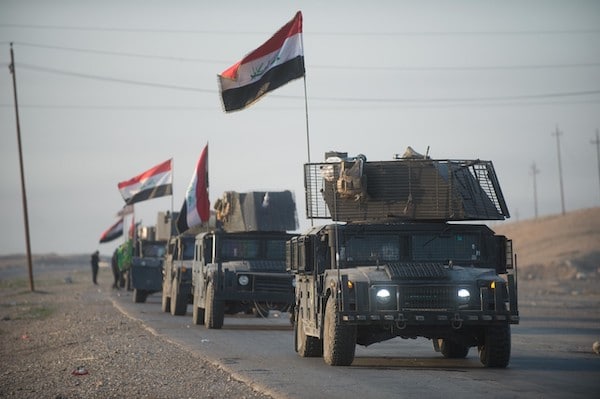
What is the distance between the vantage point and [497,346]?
15.0 metres

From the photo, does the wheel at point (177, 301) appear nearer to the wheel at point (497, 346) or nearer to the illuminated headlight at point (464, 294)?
the wheel at point (497, 346)


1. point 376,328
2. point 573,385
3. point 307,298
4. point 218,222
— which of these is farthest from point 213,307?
point 573,385

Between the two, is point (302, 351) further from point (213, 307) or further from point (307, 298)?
point (213, 307)

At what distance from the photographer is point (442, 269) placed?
15000 mm

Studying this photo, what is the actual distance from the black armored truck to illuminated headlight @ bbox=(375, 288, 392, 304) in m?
0.01

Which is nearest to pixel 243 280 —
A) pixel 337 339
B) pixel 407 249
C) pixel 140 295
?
pixel 407 249

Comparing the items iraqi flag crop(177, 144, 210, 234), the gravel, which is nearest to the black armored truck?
the gravel

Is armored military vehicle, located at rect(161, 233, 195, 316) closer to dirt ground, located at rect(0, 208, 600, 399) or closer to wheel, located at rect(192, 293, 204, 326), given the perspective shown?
dirt ground, located at rect(0, 208, 600, 399)

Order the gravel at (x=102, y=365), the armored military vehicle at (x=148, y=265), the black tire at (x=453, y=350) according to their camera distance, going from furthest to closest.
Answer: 1. the armored military vehicle at (x=148, y=265)
2. the black tire at (x=453, y=350)
3. the gravel at (x=102, y=365)

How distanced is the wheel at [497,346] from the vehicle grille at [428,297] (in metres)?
0.75

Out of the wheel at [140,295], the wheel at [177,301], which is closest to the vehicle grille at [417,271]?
the wheel at [177,301]

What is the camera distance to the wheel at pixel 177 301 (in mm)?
31172

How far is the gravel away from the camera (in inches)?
531

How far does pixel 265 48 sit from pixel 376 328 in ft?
25.9
